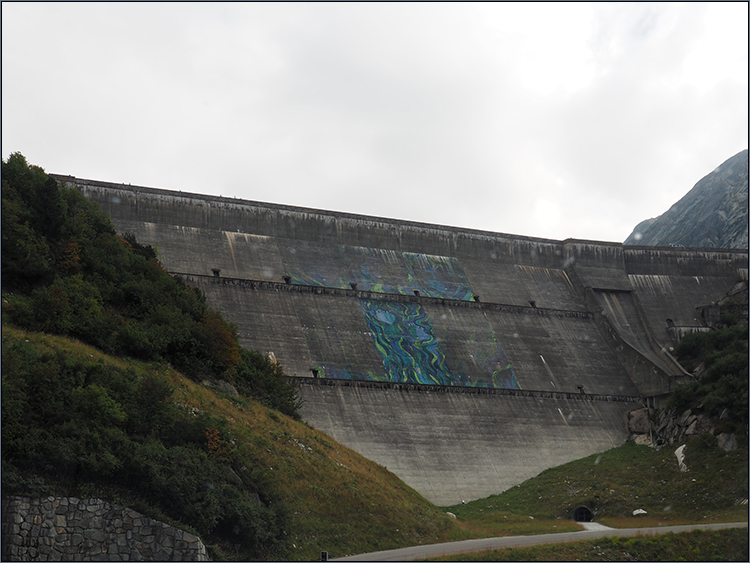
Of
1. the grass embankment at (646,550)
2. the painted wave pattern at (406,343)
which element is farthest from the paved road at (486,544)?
the painted wave pattern at (406,343)

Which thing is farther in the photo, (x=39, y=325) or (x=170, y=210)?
(x=170, y=210)

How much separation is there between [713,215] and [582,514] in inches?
2304

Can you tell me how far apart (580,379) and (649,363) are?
4098mm

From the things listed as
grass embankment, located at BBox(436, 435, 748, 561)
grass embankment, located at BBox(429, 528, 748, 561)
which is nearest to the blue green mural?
grass embankment, located at BBox(436, 435, 748, 561)

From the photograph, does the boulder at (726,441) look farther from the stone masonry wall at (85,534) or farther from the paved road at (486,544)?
the stone masonry wall at (85,534)

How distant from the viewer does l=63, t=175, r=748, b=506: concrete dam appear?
3972 centimetres

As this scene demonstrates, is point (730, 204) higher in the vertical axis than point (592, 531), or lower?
higher

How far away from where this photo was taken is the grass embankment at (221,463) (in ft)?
63.9

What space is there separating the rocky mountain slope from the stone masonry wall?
217 ft

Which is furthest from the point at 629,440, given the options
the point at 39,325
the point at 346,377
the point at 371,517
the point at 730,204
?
the point at 730,204

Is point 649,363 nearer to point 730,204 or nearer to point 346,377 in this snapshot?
point 346,377

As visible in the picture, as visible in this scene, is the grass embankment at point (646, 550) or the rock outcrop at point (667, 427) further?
the rock outcrop at point (667, 427)

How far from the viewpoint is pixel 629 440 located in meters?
43.6

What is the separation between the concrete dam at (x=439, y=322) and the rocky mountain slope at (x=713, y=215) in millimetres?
22836
